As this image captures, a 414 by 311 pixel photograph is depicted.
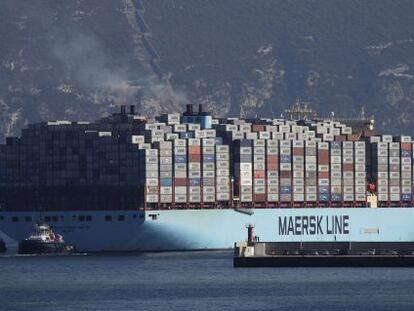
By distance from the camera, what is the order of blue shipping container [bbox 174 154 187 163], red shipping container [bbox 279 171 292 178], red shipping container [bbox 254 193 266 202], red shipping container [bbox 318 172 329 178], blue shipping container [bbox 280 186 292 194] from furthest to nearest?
red shipping container [bbox 318 172 329 178], red shipping container [bbox 279 171 292 178], blue shipping container [bbox 280 186 292 194], red shipping container [bbox 254 193 266 202], blue shipping container [bbox 174 154 187 163]

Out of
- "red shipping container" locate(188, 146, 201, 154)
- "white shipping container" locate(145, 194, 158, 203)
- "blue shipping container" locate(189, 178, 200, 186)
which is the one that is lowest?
"white shipping container" locate(145, 194, 158, 203)

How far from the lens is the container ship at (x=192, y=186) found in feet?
605

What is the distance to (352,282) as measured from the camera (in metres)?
138

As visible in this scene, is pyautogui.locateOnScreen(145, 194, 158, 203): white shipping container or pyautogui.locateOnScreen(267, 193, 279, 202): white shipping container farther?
pyautogui.locateOnScreen(267, 193, 279, 202): white shipping container

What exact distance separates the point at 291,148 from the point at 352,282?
5594 cm

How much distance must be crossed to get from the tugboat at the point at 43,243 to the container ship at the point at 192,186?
3790 mm

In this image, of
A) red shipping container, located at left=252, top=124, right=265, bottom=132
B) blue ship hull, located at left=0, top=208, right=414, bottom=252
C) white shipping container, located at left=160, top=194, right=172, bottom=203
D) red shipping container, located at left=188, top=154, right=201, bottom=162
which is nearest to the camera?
blue ship hull, located at left=0, top=208, right=414, bottom=252

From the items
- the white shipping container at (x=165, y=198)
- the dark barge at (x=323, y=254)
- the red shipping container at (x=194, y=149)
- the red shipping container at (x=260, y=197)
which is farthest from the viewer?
the red shipping container at (x=260, y=197)

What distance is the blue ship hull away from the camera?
18388 centimetres

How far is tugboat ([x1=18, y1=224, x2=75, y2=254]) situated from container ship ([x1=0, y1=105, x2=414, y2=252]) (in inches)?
149

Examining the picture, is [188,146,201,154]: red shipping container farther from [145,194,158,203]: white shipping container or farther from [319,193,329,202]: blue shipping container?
[319,193,329,202]: blue shipping container

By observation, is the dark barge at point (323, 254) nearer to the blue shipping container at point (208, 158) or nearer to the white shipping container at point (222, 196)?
the white shipping container at point (222, 196)

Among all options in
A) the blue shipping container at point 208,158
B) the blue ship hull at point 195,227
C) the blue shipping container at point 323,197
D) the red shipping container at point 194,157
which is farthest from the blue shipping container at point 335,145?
the red shipping container at point 194,157

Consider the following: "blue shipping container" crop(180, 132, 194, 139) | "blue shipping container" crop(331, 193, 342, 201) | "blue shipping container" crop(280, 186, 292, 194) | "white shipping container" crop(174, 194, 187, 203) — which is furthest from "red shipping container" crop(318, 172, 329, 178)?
"white shipping container" crop(174, 194, 187, 203)
